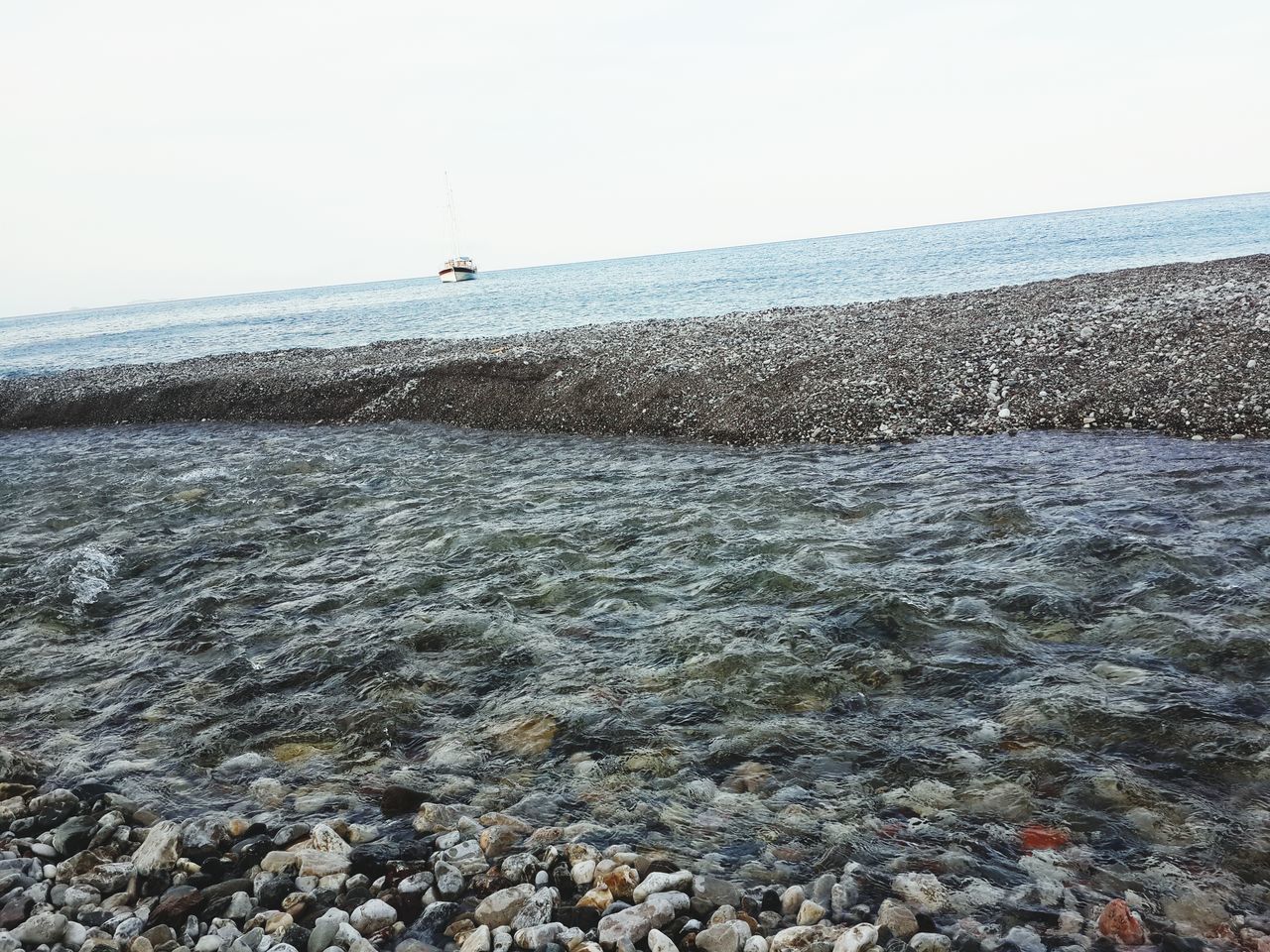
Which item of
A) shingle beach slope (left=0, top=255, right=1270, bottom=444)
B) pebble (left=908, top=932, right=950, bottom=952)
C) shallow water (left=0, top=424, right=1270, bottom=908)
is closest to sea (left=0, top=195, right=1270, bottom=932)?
shallow water (left=0, top=424, right=1270, bottom=908)

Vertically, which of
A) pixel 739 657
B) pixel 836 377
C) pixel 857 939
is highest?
pixel 836 377

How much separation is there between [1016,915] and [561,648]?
476cm

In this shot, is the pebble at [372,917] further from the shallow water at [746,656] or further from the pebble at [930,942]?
the pebble at [930,942]

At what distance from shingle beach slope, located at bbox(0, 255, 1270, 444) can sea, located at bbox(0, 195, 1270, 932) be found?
138 cm

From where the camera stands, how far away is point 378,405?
22.5 metres

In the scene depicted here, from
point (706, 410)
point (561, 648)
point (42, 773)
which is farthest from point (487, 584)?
point (706, 410)

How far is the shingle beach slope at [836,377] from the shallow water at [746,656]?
5.17ft

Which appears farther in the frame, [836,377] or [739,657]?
[836,377]

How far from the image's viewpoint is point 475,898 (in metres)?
4.38

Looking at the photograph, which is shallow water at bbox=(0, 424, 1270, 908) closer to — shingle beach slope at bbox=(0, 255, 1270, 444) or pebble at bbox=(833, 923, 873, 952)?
pebble at bbox=(833, 923, 873, 952)

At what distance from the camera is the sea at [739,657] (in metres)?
4.87

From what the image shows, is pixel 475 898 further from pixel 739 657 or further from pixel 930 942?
pixel 739 657

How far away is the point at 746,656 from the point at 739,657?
0.23 feet

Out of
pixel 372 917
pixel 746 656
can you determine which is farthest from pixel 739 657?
pixel 372 917
